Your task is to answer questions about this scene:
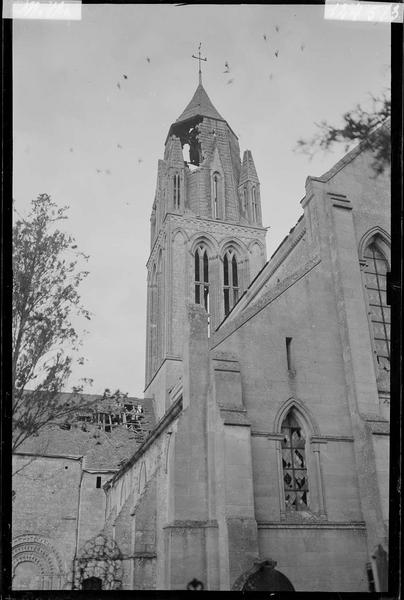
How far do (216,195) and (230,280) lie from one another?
24.8 feet

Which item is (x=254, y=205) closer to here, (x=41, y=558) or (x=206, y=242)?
(x=206, y=242)

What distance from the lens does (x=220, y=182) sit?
160 ft

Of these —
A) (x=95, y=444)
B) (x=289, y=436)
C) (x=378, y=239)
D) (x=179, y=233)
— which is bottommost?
(x=95, y=444)

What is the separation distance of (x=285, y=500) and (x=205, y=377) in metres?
3.16

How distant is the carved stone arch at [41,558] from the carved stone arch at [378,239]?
10.9 m

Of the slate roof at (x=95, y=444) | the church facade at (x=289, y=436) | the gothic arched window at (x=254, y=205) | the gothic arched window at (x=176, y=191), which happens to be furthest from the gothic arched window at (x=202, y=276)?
the church facade at (x=289, y=436)

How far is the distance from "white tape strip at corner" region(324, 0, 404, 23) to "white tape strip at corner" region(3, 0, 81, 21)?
108 inches

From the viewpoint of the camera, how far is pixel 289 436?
13242mm

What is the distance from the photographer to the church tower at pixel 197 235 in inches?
1667

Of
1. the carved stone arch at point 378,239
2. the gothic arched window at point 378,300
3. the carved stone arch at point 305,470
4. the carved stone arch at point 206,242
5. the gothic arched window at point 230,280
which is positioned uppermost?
the carved stone arch at point 206,242

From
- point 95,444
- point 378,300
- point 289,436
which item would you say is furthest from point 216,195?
point 289,436

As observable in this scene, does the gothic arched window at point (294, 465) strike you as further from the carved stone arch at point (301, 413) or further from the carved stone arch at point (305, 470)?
the carved stone arch at point (301, 413)

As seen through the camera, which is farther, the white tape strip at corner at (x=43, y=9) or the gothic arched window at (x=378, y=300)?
the gothic arched window at (x=378, y=300)

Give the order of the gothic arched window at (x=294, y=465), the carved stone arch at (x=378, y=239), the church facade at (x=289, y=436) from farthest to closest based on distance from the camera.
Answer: the carved stone arch at (x=378, y=239)
the gothic arched window at (x=294, y=465)
the church facade at (x=289, y=436)
